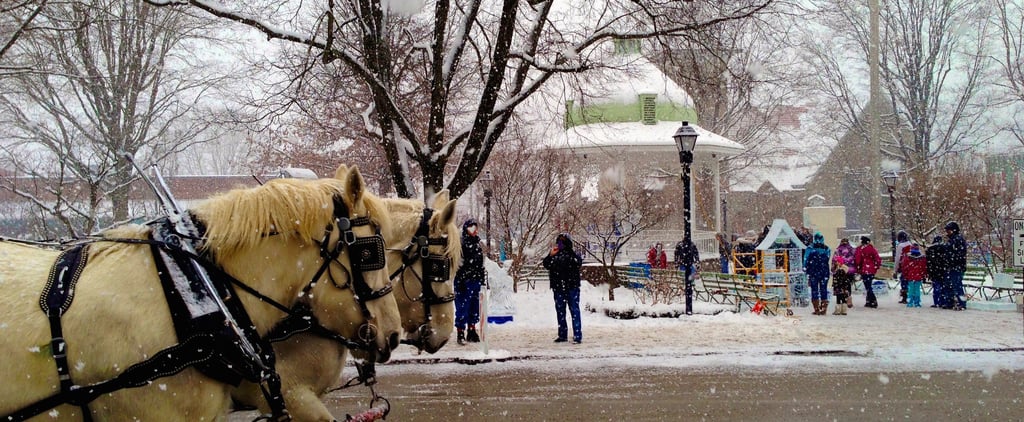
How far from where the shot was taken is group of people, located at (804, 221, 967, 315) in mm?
14930

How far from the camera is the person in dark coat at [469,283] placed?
441 inches

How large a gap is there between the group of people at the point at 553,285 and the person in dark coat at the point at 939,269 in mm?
8602

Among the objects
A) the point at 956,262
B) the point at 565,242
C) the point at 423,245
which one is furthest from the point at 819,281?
the point at 423,245

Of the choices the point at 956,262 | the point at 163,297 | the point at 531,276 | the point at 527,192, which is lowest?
the point at 531,276

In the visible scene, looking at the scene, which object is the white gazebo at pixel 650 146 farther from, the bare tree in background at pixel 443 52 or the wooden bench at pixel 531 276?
the bare tree in background at pixel 443 52

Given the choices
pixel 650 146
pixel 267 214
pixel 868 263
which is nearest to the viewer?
pixel 267 214

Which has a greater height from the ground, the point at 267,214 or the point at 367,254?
the point at 267,214

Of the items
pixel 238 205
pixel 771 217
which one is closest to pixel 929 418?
pixel 238 205

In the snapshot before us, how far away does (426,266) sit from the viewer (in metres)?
4.81

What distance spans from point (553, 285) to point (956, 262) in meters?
9.16

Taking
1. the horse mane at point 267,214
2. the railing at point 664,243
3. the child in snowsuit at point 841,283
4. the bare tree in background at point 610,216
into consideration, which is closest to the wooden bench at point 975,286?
the child in snowsuit at point 841,283

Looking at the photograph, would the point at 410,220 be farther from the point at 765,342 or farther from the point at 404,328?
the point at 765,342

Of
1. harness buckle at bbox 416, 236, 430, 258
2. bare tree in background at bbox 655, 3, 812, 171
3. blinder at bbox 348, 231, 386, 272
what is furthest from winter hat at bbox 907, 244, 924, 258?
blinder at bbox 348, 231, 386, 272

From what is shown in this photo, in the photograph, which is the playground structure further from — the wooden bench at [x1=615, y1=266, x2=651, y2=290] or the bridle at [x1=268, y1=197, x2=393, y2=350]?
the bridle at [x1=268, y1=197, x2=393, y2=350]
